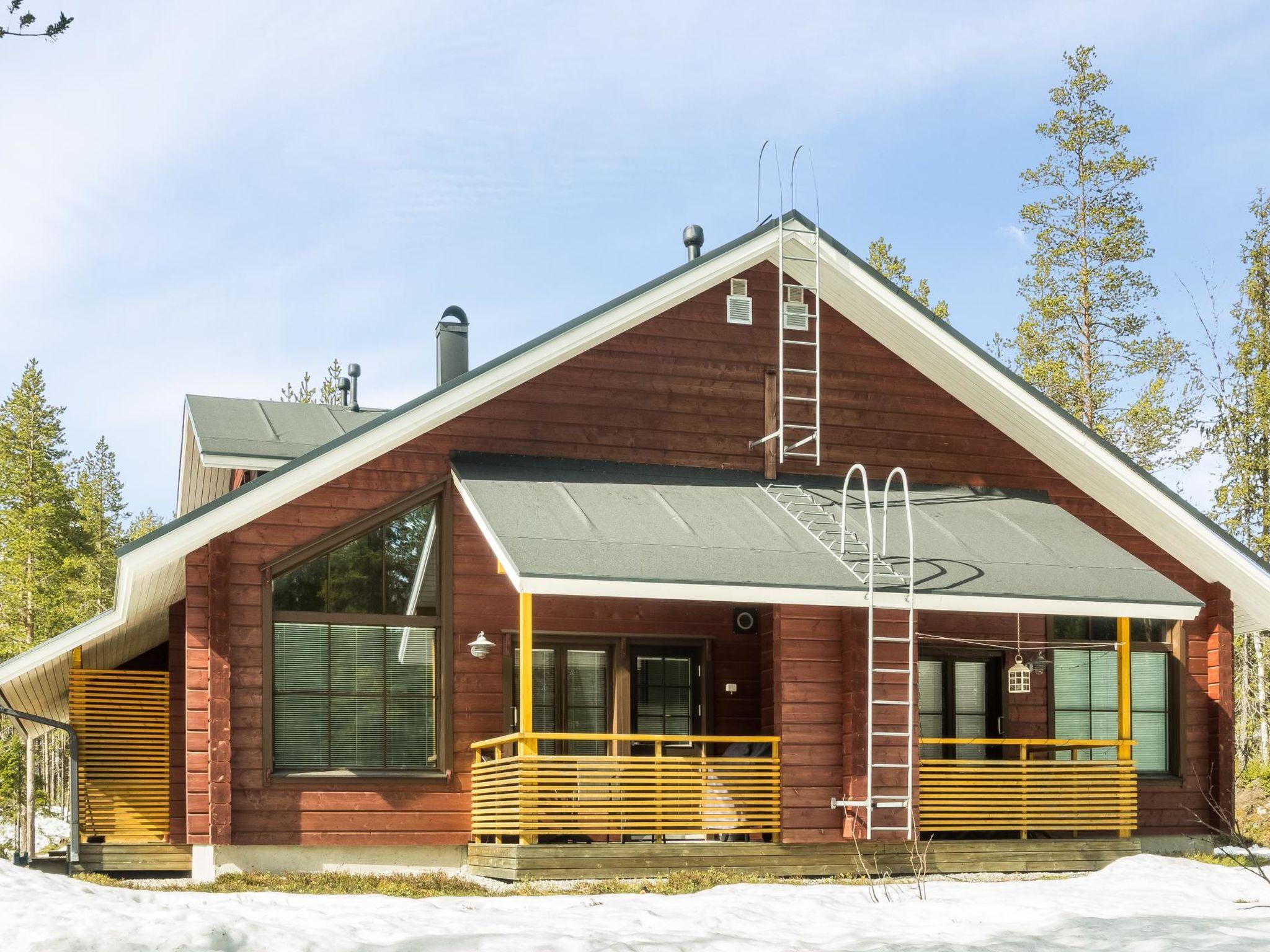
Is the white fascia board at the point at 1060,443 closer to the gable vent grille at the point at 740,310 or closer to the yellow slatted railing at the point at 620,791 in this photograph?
the gable vent grille at the point at 740,310

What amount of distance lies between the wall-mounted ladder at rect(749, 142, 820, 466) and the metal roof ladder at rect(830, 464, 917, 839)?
1774 mm

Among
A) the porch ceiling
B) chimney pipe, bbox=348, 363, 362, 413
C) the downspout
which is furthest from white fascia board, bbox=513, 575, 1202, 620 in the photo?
chimney pipe, bbox=348, 363, 362, 413

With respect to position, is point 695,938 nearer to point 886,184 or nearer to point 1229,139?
point 886,184

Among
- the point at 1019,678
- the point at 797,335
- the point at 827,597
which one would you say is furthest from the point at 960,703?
the point at 797,335

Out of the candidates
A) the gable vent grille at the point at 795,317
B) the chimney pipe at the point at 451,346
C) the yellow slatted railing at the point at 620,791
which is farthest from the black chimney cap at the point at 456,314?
the yellow slatted railing at the point at 620,791

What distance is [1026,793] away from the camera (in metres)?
12.8

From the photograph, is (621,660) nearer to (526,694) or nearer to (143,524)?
(526,694)

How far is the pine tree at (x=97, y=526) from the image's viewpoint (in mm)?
39906

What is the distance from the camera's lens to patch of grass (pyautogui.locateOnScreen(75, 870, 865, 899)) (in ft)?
35.0

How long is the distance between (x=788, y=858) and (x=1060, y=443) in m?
5.24

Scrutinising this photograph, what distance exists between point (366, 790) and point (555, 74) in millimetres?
8531

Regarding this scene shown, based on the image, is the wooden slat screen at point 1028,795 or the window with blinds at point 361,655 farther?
the wooden slat screen at point 1028,795

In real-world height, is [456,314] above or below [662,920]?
above

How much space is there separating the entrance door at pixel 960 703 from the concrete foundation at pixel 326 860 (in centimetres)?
484
